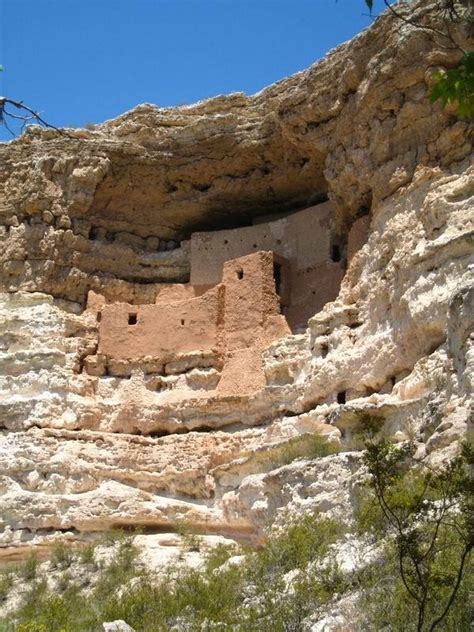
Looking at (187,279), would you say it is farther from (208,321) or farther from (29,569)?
(29,569)

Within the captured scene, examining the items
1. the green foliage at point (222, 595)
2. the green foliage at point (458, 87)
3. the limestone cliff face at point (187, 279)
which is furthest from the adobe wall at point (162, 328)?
the green foliage at point (458, 87)

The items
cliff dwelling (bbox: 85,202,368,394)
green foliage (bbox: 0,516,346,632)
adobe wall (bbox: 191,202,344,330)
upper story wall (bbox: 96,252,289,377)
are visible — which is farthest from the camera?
adobe wall (bbox: 191,202,344,330)

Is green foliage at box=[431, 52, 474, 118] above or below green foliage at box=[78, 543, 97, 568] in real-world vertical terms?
below

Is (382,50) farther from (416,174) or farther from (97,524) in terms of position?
(97,524)

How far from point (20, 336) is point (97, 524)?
142 inches

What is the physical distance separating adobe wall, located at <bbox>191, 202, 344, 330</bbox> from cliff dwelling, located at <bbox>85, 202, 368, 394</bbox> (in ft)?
0.06

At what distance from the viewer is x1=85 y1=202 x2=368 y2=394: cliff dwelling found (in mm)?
13148

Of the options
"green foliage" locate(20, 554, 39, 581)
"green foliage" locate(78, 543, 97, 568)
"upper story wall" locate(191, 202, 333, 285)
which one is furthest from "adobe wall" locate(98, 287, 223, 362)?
"green foliage" locate(20, 554, 39, 581)

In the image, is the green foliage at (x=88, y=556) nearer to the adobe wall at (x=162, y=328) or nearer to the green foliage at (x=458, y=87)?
the adobe wall at (x=162, y=328)

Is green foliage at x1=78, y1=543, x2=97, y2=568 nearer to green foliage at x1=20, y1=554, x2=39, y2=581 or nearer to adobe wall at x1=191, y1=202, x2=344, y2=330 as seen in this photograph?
green foliage at x1=20, y1=554, x2=39, y2=581

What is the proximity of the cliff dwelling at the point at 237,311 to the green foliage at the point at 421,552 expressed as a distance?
20.9ft

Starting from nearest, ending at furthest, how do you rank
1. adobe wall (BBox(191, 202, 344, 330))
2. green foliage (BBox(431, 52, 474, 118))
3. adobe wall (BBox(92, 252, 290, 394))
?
1. green foliage (BBox(431, 52, 474, 118))
2. adobe wall (BBox(92, 252, 290, 394))
3. adobe wall (BBox(191, 202, 344, 330))

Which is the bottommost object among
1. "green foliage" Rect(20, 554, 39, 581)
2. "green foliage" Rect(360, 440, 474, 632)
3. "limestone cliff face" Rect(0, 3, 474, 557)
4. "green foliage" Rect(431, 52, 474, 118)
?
"green foliage" Rect(360, 440, 474, 632)

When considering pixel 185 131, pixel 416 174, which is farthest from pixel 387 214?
pixel 185 131
